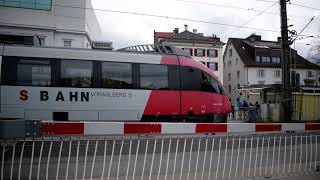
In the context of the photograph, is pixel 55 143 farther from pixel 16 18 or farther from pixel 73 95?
pixel 16 18

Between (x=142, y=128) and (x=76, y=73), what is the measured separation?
34.6ft

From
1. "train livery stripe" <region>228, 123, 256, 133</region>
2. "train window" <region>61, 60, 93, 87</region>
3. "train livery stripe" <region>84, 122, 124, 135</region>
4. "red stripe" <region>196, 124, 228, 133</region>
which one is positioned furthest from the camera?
"train window" <region>61, 60, 93, 87</region>

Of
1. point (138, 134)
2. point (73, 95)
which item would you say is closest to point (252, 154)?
point (138, 134)

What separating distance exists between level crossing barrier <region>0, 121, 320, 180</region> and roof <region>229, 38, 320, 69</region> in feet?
214

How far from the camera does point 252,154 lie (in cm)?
718

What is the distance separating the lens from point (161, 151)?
6.56 metres

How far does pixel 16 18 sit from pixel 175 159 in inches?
1345

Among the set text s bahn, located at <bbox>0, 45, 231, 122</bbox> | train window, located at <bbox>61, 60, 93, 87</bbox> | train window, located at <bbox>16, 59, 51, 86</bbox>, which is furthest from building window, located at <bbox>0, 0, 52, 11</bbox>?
train window, located at <bbox>16, 59, 51, 86</bbox>

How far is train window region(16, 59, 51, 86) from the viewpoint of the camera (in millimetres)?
15375

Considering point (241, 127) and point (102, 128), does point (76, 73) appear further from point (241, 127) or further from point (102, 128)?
point (102, 128)

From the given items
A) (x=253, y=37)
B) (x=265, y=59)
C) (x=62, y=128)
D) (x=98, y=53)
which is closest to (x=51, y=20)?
(x=98, y=53)

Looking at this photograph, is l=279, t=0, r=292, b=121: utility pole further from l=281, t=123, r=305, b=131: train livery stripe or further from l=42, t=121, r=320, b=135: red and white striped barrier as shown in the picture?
l=42, t=121, r=320, b=135: red and white striped barrier

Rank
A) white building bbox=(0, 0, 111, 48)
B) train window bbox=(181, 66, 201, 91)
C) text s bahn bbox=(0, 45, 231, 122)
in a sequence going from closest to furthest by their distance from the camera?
text s bahn bbox=(0, 45, 231, 122) < train window bbox=(181, 66, 201, 91) < white building bbox=(0, 0, 111, 48)

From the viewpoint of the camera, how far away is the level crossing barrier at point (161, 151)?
5.66 meters
